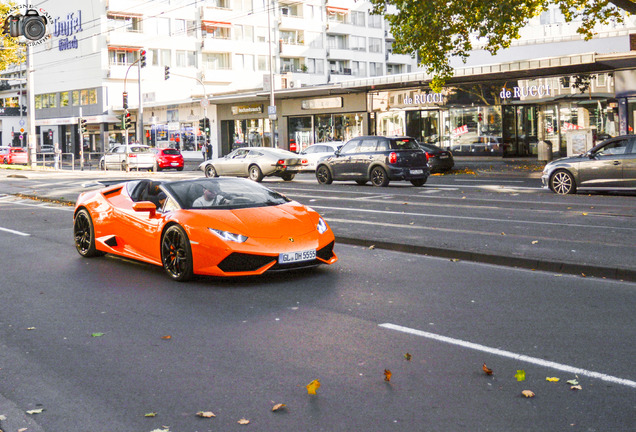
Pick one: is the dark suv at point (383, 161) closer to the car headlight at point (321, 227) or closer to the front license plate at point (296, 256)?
the car headlight at point (321, 227)

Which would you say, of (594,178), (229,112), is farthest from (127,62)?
(594,178)

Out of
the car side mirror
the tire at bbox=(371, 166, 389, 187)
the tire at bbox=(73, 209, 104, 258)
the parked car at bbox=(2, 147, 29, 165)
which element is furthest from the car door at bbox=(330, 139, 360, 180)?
the parked car at bbox=(2, 147, 29, 165)

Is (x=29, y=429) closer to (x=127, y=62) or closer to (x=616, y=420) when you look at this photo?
(x=616, y=420)

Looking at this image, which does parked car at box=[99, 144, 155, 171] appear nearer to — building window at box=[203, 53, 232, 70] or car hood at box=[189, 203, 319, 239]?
building window at box=[203, 53, 232, 70]

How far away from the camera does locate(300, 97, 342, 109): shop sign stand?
46312 mm

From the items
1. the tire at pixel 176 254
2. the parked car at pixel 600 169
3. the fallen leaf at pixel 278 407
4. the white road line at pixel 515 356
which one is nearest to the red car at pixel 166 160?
the parked car at pixel 600 169

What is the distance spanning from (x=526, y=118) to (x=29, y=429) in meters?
35.2

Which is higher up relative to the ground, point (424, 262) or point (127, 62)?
point (127, 62)

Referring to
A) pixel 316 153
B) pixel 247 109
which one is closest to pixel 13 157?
pixel 247 109

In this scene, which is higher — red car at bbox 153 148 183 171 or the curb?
red car at bbox 153 148 183 171

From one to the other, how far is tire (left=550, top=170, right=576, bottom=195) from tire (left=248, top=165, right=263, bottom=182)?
12132mm

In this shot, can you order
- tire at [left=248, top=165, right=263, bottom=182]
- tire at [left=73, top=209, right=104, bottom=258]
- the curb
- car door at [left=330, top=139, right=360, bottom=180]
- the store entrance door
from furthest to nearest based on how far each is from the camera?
the store entrance door, tire at [left=248, top=165, right=263, bottom=182], car door at [left=330, top=139, right=360, bottom=180], tire at [left=73, top=209, right=104, bottom=258], the curb

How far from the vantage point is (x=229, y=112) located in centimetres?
5641

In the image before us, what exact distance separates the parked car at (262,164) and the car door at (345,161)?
3.13 metres
